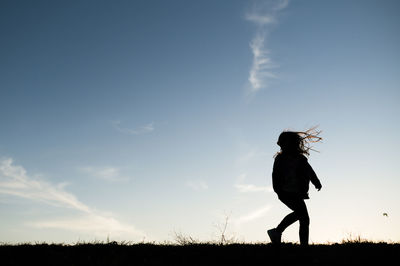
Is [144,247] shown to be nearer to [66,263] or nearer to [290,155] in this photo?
[66,263]

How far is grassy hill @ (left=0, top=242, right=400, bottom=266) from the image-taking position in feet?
17.5

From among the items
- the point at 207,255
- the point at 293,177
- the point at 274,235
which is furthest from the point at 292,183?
the point at 207,255

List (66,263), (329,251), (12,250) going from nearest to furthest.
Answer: (66,263)
(329,251)
(12,250)

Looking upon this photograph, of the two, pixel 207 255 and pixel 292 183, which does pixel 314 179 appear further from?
pixel 207 255

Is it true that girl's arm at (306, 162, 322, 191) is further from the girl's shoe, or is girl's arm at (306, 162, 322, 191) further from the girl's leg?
the girl's shoe

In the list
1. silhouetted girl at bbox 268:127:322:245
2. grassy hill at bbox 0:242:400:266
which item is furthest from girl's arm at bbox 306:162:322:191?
grassy hill at bbox 0:242:400:266

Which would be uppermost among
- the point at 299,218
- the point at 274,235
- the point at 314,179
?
the point at 314,179

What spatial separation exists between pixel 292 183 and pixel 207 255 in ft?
8.07

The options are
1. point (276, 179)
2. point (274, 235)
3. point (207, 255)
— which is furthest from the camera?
point (276, 179)

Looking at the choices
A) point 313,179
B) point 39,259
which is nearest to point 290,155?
point 313,179

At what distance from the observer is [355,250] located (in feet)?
20.3

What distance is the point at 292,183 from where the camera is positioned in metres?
7.04

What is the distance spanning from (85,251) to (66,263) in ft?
3.36

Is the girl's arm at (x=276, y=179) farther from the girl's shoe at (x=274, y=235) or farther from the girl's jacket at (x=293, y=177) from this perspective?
the girl's shoe at (x=274, y=235)
